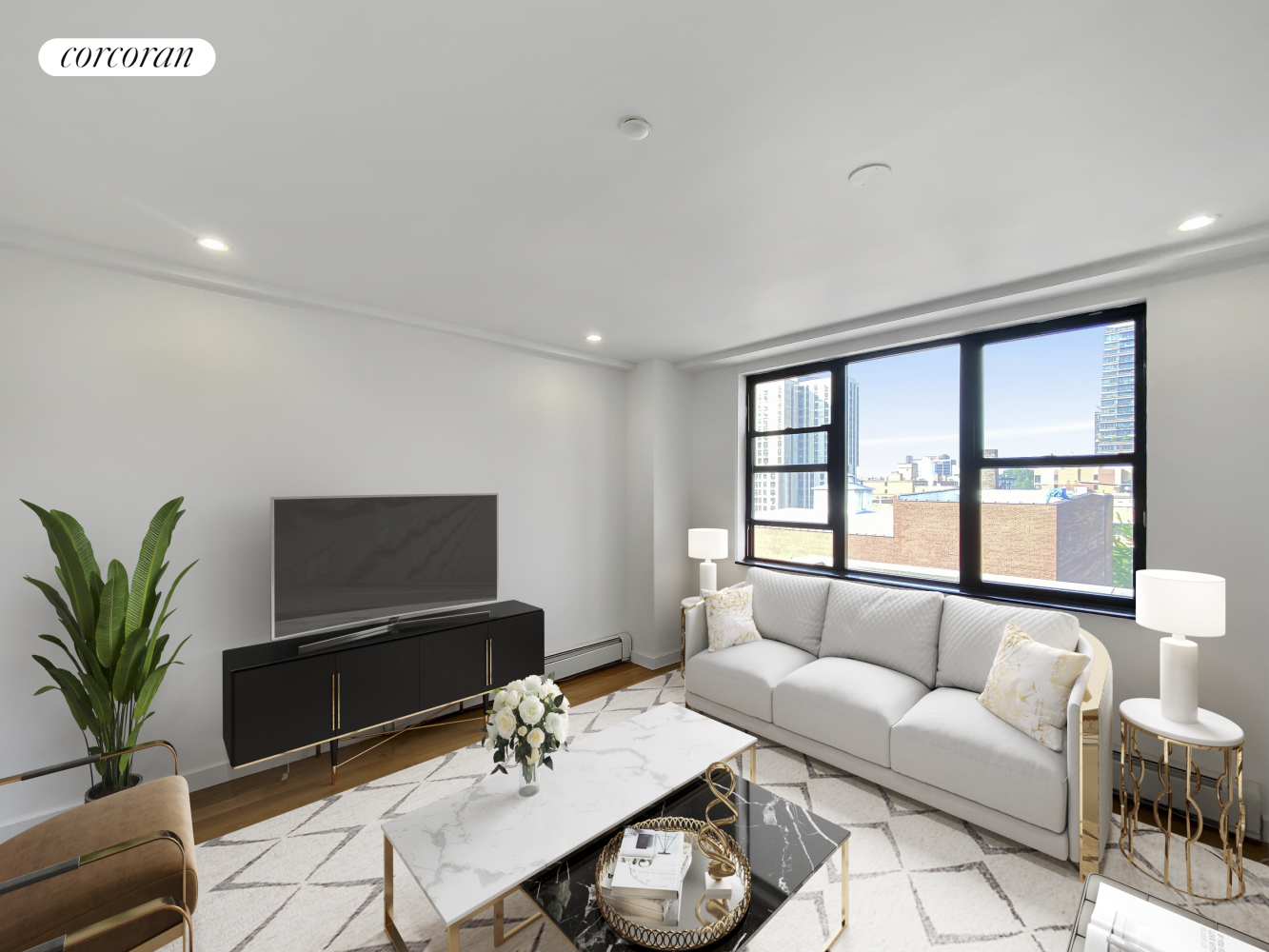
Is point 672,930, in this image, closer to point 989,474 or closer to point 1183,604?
point 1183,604

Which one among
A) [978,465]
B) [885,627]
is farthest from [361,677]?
[978,465]

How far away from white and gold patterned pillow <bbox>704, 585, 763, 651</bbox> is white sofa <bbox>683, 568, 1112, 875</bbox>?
2.6 inches

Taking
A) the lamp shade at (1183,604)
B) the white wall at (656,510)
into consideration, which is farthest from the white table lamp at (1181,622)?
the white wall at (656,510)

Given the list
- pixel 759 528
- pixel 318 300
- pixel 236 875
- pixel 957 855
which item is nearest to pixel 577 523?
pixel 759 528

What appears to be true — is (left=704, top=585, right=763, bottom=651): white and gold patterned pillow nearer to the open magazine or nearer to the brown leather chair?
the open magazine

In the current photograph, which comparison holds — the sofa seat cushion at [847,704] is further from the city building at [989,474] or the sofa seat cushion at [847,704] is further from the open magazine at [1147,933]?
the city building at [989,474]

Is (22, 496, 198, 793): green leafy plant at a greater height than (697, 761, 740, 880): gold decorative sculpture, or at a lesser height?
greater

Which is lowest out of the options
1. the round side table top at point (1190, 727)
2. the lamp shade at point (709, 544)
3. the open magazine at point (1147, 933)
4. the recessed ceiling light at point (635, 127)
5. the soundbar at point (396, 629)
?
the open magazine at point (1147, 933)

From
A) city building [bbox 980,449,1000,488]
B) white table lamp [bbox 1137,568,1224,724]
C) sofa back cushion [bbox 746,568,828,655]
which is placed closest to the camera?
white table lamp [bbox 1137,568,1224,724]

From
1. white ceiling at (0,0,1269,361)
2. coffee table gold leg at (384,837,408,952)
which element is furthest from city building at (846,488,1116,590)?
coffee table gold leg at (384,837,408,952)

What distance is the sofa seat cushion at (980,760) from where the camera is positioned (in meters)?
2.10

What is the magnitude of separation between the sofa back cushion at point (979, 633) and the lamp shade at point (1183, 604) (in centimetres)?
43

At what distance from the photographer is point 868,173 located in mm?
1780

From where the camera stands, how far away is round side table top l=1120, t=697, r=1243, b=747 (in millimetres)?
1990
